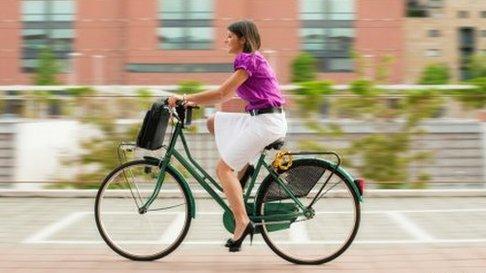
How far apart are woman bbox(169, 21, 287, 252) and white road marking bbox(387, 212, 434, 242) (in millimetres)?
1705

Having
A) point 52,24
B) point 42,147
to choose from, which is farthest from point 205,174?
point 52,24

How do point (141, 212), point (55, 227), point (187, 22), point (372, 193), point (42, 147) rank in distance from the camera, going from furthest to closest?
point (187, 22) < point (42, 147) < point (372, 193) < point (55, 227) < point (141, 212)

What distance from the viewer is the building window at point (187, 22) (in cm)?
3609

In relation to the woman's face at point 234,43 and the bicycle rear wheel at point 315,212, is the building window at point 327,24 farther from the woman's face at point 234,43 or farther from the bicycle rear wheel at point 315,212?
the woman's face at point 234,43

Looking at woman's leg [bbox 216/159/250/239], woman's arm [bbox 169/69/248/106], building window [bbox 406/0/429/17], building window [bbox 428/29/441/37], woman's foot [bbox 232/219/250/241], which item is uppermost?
woman's arm [bbox 169/69/248/106]

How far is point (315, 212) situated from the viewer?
466cm

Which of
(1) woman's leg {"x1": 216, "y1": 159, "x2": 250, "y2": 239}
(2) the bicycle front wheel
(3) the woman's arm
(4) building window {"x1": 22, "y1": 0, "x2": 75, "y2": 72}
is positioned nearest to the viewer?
(3) the woman's arm

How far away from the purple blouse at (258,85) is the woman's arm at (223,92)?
0.14 feet

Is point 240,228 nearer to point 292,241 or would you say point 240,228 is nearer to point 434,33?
point 292,241

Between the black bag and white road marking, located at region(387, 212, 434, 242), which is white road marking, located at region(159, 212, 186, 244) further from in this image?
white road marking, located at region(387, 212, 434, 242)

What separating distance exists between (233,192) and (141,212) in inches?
28.2

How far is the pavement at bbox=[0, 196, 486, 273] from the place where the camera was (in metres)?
4.57

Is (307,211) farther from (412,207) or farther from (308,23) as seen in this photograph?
(308,23)

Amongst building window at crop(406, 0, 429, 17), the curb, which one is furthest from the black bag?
building window at crop(406, 0, 429, 17)
